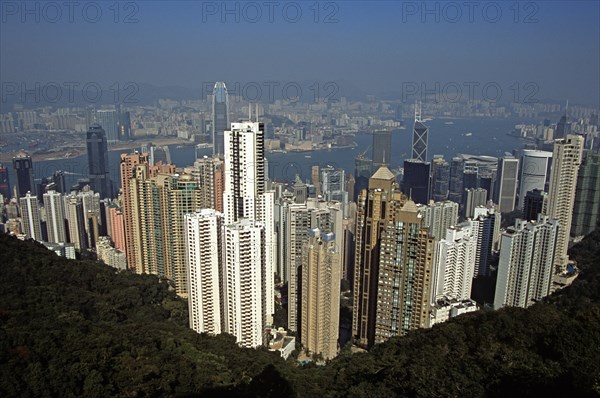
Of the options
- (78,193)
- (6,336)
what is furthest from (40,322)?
(78,193)

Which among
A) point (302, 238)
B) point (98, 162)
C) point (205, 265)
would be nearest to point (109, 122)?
point (98, 162)

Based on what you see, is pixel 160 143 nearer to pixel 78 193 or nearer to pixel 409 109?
pixel 78 193

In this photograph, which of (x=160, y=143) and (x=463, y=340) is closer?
(x=463, y=340)

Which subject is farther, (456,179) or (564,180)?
(456,179)

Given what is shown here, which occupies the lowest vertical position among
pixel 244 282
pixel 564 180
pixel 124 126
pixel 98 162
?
pixel 244 282

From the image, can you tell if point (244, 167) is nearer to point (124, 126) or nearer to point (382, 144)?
point (382, 144)

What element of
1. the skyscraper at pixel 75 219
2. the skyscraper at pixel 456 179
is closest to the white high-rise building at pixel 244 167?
the skyscraper at pixel 75 219

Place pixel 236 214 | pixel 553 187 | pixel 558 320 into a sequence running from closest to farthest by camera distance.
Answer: pixel 558 320 → pixel 236 214 → pixel 553 187
